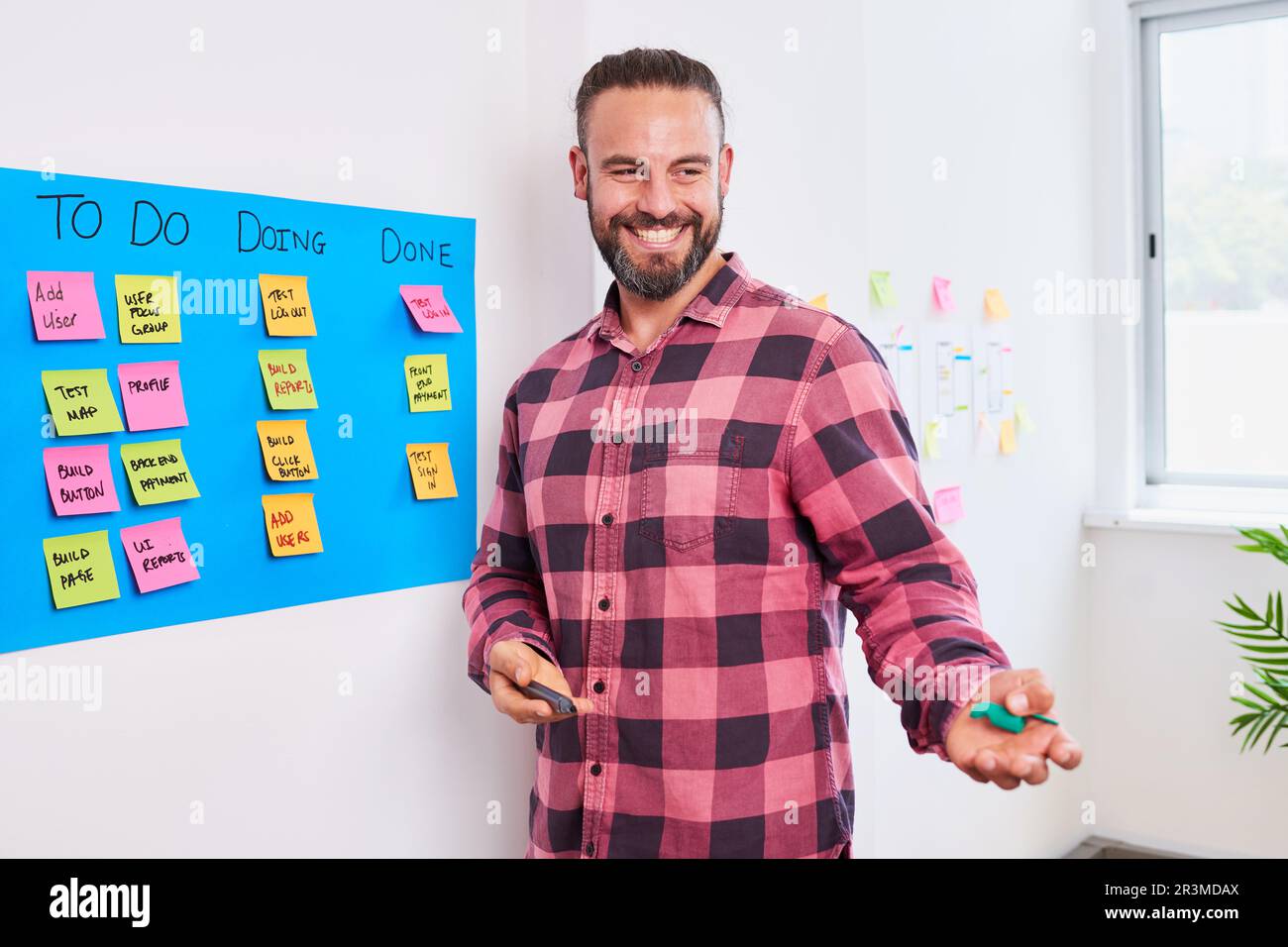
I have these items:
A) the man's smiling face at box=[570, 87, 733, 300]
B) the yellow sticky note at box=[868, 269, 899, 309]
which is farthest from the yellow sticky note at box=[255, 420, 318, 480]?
the yellow sticky note at box=[868, 269, 899, 309]

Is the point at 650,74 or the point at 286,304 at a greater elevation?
the point at 650,74

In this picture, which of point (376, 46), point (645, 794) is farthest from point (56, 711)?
point (376, 46)

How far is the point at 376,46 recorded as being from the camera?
154 centimetres

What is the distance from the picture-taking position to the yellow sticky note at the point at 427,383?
1.60 meters

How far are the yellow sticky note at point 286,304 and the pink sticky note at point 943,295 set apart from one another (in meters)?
1.57

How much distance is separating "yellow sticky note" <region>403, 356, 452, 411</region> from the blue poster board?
14 mm

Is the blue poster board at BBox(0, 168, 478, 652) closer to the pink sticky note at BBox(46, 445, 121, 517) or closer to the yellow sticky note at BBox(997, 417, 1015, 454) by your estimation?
the pink sticky note at BBox(46, 445, 121, 517)

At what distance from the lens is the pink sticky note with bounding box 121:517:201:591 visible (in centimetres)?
129

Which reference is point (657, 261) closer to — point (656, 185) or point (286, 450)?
point (656, 185)

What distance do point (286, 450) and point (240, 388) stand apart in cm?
10

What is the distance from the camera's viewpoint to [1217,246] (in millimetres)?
3205

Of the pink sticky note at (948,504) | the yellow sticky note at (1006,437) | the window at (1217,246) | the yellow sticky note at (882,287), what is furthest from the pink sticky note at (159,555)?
the window at (1217,246)

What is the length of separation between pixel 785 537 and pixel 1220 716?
7.55ft

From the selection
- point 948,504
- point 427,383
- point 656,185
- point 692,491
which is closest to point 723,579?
point 692,491
